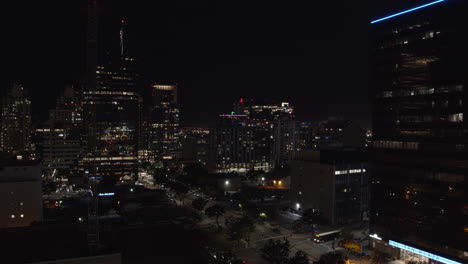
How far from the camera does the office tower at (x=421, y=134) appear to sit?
27.8 metres

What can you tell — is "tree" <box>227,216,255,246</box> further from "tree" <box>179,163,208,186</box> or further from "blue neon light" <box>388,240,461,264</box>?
"tree" <box>179,163,208,186</box>

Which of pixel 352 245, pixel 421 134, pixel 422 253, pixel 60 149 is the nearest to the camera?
pixel 422 253

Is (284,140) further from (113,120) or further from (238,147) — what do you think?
(113,120)

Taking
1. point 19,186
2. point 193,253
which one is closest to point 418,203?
point 193,253

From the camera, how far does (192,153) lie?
12525 centimetres

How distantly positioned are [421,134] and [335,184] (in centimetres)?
1595

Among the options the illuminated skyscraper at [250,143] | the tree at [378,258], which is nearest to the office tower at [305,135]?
the illuminated skyscraper at [250,143]

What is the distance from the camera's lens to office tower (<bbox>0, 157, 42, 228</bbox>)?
41875 mm

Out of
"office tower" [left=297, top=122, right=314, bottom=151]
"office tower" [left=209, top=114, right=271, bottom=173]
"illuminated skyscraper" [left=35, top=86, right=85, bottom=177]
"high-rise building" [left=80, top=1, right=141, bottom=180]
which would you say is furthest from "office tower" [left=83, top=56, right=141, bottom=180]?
"office tower" [left=297, top=122, right=314, bottom=151]

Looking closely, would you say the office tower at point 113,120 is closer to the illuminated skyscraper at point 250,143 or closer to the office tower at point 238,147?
the office tower at point 238,147

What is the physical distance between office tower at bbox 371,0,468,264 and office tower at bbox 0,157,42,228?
37140 mm

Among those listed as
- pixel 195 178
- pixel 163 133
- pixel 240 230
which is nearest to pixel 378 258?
pixel 240 230

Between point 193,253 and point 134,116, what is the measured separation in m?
67.8

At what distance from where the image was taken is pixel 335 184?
148ft
